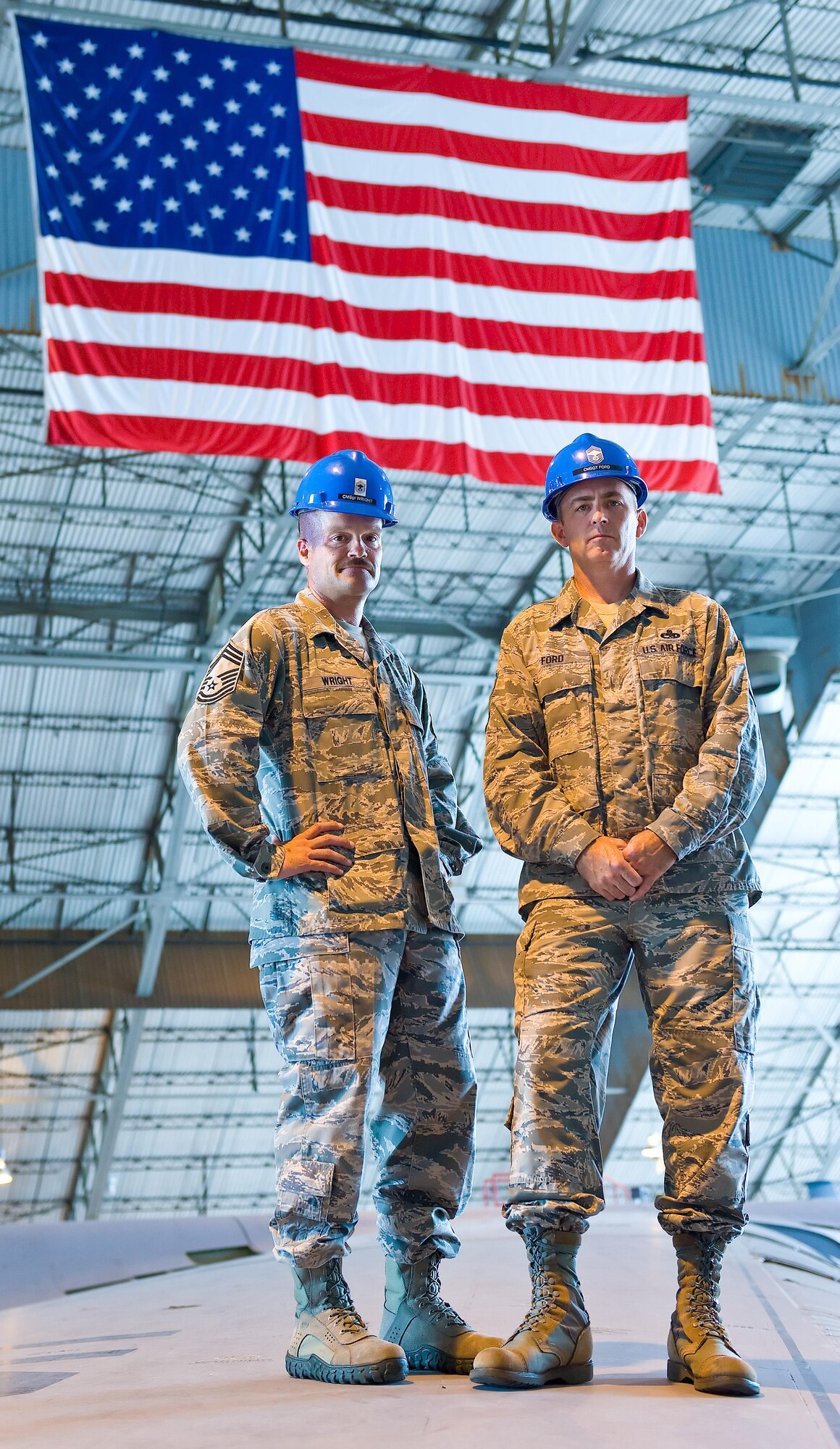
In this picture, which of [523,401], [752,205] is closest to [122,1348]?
[523,401]

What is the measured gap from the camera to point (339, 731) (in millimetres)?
4805

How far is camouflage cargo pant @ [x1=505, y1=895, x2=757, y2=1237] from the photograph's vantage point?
4.18 meters

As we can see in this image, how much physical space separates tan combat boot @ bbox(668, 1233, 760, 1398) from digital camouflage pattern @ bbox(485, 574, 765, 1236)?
0.33 ft

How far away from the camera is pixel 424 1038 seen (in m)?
4.64

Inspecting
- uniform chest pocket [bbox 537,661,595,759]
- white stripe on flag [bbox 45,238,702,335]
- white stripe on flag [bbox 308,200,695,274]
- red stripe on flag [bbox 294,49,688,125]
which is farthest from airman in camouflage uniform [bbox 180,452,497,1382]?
red stripe on flag [bbox 294,49,688,125]

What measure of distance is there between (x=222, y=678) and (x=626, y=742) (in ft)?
4.50

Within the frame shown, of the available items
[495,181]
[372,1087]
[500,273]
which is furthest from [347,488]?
[495,181]

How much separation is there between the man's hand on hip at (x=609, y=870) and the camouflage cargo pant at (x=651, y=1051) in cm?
10

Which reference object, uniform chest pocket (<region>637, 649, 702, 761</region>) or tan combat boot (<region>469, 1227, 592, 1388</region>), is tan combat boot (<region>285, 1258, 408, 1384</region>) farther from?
uniform chest pocket (<region>637, 649, 702, 761</region>)

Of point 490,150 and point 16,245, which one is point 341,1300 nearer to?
point 490,150

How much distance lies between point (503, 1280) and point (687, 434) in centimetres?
909

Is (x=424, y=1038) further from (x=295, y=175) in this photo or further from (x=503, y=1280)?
(x=295, y=175)

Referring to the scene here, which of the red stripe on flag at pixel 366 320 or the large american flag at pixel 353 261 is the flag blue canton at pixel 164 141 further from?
the red stripe on flag at pixel 366 320

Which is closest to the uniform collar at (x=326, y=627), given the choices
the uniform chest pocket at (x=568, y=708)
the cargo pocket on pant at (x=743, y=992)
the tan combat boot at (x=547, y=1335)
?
the uniform chest pocket at (x=568, y=708)
